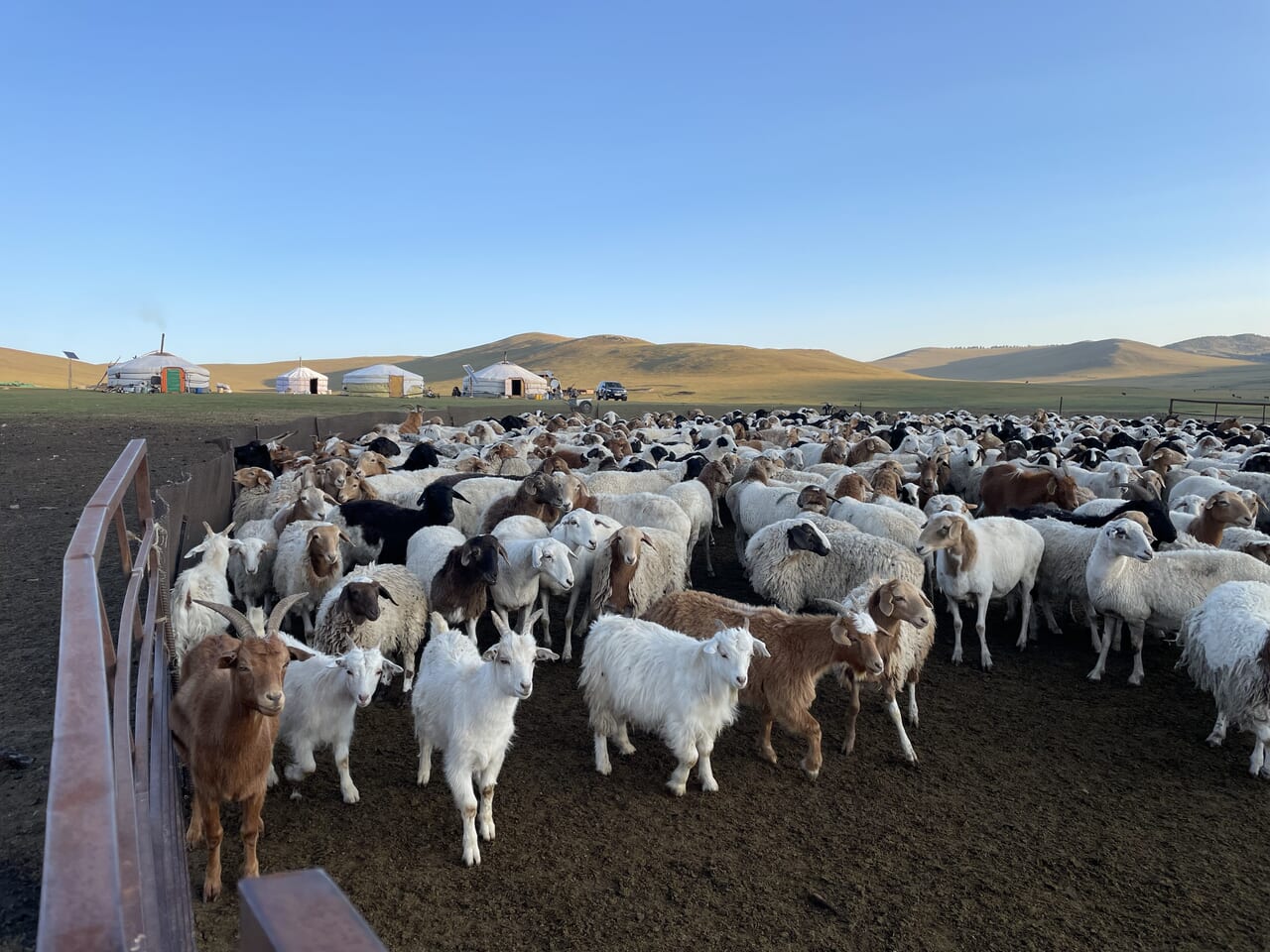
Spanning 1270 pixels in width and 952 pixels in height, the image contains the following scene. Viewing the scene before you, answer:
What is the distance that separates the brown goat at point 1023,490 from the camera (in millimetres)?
11688

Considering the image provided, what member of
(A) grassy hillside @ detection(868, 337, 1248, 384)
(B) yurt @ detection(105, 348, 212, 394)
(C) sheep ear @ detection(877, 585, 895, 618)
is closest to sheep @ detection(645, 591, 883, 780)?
(C) sheep ear @ detection(877, 585, 895, 618)

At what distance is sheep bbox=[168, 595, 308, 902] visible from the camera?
13.4 ft

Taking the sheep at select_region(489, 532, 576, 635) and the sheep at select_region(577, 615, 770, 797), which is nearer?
the sheep at select_region(577, 615, 770, 797)

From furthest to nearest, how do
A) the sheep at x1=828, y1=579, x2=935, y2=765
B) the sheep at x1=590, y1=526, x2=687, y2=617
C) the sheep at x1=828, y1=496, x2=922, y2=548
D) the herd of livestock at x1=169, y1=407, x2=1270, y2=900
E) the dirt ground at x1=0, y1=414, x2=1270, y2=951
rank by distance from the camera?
the sheep at x1=828, y1=496, x2=922, y2=548, the sheep at x1=590, y1=526, x2=687, y2=617, the sheep at x1=828, y1=579, x2=935, y2=765, the herd of livestock at x1=169, y1=407, x2=1270, y2=900, the dirt ground at x1=0, y1=414, x2=1270, y2=951

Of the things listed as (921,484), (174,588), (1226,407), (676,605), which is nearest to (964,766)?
(676,605)

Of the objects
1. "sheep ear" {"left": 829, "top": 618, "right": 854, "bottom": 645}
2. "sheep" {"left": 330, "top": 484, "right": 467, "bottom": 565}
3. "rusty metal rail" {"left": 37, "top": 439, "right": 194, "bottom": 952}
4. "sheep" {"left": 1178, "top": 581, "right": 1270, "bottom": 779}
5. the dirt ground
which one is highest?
"rusty metal rail" {"left": 37, "top": 439, "right": 194, "bottom": 952}

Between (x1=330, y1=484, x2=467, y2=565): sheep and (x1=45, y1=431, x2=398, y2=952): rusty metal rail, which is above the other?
(x1=45, y1=431, x2=398, y2=952): rusty metal rail

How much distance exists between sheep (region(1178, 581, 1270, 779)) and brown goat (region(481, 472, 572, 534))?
6578mm

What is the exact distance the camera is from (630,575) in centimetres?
808

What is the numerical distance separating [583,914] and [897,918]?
1.73 metres

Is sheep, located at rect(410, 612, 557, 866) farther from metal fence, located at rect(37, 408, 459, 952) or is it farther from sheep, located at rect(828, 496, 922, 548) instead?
sheep, located at rect(828, 496, 922, 548)

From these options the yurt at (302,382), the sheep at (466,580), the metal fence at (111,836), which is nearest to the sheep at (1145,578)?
the sheep at (466,580)

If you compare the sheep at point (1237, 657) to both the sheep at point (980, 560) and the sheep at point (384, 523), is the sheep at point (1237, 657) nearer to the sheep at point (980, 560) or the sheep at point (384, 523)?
the sheep at point (980, 560)

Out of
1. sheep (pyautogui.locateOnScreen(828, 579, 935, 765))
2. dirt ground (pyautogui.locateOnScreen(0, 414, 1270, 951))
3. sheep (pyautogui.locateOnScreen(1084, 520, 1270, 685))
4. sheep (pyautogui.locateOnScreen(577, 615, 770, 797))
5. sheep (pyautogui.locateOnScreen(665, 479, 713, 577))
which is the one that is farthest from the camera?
sheep (pyautogui.locateOnScreen(665, 479, 713, 577))
